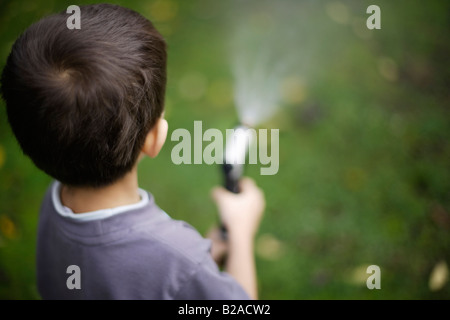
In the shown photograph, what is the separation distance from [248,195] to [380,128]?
1.40m

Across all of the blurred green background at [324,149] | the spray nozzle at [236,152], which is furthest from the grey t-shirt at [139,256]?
the blurred green background at [324,149]

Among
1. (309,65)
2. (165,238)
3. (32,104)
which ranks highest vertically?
(309,65)

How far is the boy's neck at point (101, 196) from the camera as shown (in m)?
1.17

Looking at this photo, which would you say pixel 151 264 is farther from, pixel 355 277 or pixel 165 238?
pixel 355 277

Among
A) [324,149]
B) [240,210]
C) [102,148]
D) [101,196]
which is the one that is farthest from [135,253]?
[324,149]

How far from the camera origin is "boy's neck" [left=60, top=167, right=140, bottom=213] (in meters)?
1.17

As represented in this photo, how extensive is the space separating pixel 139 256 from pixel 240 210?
0.57 m

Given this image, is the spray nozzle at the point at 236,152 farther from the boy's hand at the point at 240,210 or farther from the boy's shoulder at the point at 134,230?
the boy's shoulder at the point at 134,230

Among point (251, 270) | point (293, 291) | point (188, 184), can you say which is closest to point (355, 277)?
point (293, 291)

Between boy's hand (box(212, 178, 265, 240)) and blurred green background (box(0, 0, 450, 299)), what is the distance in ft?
2.34

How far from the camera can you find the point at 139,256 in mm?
1119

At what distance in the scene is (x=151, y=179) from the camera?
98.9 inches
